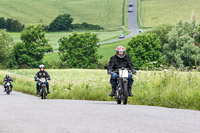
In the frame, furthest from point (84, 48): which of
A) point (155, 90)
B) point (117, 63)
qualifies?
point (117, 63)

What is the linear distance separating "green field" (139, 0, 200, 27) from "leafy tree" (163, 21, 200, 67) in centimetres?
4775

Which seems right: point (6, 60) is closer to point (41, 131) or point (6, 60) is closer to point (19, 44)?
point (19, 44)

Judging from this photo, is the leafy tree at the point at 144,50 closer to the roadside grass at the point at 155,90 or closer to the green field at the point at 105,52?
the green field at the point at 105,52

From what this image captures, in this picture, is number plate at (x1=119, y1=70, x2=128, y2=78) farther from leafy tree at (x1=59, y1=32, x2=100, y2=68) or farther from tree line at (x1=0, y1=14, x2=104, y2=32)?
tree line at (x1=0, y1=14, x2=104, y2=32)

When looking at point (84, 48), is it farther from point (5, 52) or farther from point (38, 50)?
point (5, 52)

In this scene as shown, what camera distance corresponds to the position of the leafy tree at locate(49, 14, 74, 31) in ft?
497

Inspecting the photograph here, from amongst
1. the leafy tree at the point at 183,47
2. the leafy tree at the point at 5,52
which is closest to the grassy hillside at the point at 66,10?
the leafy tree at the point at 5,52

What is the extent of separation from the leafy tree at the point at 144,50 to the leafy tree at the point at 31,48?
23196 millimetres

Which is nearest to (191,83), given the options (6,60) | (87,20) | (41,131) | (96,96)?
(96,96)

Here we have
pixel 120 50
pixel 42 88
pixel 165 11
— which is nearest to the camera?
pixel 120 50

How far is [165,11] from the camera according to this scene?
15238cm

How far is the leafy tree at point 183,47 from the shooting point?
84375 millimetres

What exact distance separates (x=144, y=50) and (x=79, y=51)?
767 inches

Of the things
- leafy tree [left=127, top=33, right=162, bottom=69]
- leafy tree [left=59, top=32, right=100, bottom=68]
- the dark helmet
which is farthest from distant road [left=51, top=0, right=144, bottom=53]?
the dark helmet
